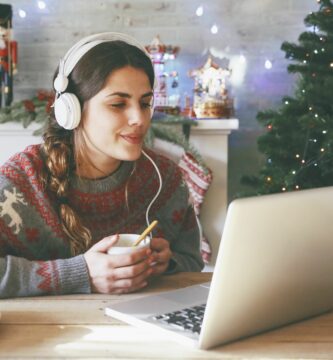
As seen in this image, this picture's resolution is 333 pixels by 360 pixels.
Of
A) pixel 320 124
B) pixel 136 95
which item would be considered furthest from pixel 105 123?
pixel 320 124

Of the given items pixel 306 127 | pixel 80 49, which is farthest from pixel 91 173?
pixel 306 127

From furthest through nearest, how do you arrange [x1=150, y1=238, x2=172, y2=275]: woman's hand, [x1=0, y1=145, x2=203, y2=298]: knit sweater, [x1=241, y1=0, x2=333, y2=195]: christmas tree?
[x1=241, y1=0, x2=333, y2=195]: christmas tree → [x1=0, y1=145, x2=203, y2=298]: knit sweater → [x1=150, y1=238, x2=172, y2=275]: woman's hand

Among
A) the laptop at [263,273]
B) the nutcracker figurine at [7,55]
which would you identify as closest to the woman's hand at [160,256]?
the laptop at [263,273]

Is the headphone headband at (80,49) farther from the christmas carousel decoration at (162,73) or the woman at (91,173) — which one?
the christmas carousel decoration at (162,73)

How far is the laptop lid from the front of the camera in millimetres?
832

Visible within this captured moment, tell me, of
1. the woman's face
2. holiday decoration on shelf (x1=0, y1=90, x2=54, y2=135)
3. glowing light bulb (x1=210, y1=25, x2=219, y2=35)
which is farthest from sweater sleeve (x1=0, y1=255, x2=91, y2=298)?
glowing light bulb (x1=210, y1=25, x2=219, y2=35)

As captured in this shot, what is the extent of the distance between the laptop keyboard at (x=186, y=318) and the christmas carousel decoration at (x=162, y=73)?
2.19 metres

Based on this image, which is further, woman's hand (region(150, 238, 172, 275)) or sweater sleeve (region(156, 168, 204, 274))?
sweater sleeve (region(156, 168, 204, 274))

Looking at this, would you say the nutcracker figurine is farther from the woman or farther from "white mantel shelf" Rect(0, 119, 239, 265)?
the woman

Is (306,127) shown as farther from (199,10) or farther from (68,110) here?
(68,110)

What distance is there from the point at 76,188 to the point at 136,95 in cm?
27

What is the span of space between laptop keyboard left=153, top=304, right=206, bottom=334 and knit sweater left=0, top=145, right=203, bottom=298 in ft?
0.96

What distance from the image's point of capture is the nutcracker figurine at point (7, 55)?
10.2 feet

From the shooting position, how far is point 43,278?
1.23m
